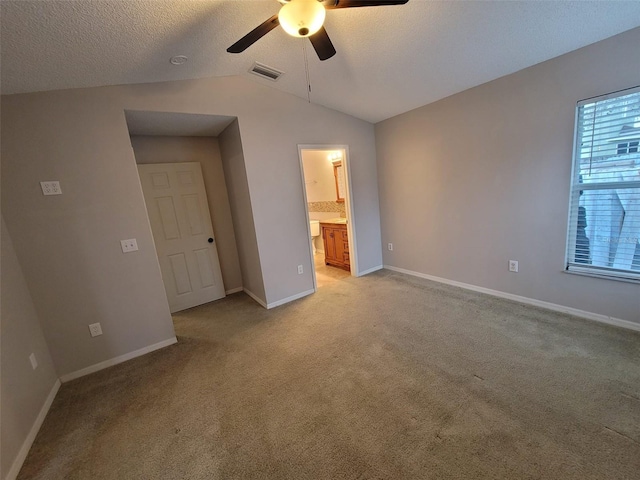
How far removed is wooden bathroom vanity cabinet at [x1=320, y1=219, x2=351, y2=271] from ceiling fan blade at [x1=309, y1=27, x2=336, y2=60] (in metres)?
2.78

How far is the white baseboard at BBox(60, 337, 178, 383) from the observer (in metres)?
2.26

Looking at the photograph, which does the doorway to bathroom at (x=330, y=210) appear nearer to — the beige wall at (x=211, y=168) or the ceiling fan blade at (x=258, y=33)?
the beige wall at (x=211, y=168)

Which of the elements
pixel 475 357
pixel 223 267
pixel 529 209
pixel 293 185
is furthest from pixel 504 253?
pixel 223 267

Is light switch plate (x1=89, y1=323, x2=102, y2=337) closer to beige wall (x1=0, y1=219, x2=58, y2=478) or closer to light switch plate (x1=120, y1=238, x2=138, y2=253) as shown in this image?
beige wall (x1=0, y1=219, x2=58, y2=478)

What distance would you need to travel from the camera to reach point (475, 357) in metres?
2.02

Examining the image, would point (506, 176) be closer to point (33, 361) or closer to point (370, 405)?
point (370, 405)

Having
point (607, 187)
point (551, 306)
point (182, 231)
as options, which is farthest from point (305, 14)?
point (551, 306)

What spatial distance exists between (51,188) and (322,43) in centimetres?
241

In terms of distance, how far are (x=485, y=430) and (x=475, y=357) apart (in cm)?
68

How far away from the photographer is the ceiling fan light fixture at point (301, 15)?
1252 mm

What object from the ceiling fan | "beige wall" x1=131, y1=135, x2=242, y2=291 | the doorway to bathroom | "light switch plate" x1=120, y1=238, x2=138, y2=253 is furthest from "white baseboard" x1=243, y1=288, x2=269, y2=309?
the ceiling fan

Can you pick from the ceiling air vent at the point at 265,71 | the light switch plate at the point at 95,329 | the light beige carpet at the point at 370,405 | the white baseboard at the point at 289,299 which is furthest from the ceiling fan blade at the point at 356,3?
the light switch plate at the point at 95,329

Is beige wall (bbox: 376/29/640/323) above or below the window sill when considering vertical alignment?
above

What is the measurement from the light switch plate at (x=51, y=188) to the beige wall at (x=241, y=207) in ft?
5.22
